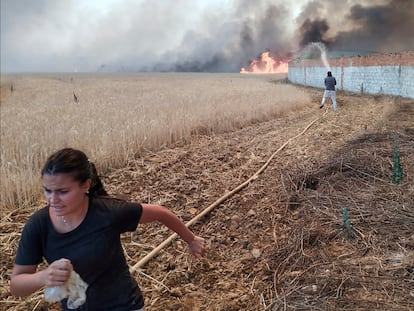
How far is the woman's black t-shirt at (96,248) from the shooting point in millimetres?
1957

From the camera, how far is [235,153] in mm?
8016

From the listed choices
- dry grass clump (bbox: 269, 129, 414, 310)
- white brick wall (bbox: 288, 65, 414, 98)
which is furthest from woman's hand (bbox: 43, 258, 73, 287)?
white brick wall (bbox: 288, 65, 414, 98)

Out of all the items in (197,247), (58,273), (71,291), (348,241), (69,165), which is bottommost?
(348,241)

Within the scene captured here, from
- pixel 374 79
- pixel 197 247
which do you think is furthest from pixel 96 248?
pixel 374 79

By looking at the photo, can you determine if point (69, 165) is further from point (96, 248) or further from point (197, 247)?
point (197, 247)

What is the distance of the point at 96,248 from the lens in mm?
2002

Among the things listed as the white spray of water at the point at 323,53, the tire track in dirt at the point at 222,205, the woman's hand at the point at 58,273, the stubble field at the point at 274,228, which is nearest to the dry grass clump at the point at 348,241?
the stubble field at the point at 274,228

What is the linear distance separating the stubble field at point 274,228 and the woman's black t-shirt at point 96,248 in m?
1.36

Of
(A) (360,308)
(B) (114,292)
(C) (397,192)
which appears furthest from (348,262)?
(B) (114,292)

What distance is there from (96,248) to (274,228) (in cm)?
284

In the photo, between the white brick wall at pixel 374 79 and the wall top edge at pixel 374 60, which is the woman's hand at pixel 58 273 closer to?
the white brick wall at pixel 374 79

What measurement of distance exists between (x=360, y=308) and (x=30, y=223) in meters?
2.16

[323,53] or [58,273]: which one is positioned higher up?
[323,53]

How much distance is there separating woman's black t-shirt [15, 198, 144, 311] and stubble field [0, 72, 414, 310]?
1.36 metres
